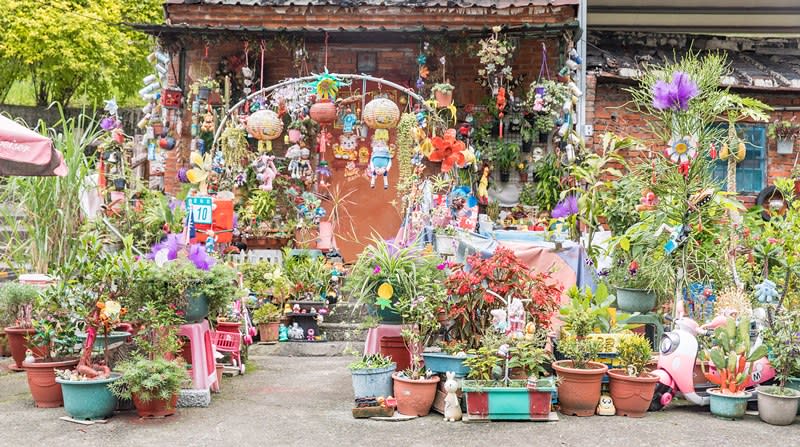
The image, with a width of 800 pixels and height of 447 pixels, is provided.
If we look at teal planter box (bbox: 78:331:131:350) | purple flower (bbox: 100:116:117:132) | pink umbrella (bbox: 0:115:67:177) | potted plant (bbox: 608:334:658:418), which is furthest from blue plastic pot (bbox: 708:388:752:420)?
purple flower (bbox: 100:116:117:132)

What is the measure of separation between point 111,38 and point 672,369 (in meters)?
17.7

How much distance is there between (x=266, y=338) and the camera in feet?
30.7

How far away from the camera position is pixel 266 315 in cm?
928

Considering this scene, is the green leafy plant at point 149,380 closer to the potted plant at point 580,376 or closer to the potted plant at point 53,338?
the potted plant at point 53,338

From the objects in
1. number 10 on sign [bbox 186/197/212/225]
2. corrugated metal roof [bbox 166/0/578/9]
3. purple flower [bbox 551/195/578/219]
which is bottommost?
number 10 on sign [bbox 186/197/212/225]

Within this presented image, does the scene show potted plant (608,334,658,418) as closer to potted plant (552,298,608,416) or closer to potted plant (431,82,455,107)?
potted plant (552,298,608,416)

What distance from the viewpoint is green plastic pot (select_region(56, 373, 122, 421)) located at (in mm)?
5797

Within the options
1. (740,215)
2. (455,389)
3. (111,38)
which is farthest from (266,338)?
(111,38)

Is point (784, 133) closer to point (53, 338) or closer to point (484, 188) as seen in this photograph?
point (484, 188)

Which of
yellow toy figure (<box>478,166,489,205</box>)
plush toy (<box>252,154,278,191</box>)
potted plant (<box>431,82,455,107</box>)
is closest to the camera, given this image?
potted plant (<box>431,82,455,107</box>)

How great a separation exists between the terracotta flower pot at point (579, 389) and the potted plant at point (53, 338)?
12.2ft

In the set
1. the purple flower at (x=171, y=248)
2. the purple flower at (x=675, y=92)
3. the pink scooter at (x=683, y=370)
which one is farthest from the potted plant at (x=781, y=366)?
the purple flower at (x=171, y=248)

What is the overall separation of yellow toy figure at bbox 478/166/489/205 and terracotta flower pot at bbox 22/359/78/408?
19.0ft

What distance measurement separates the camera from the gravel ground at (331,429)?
5.42 m
